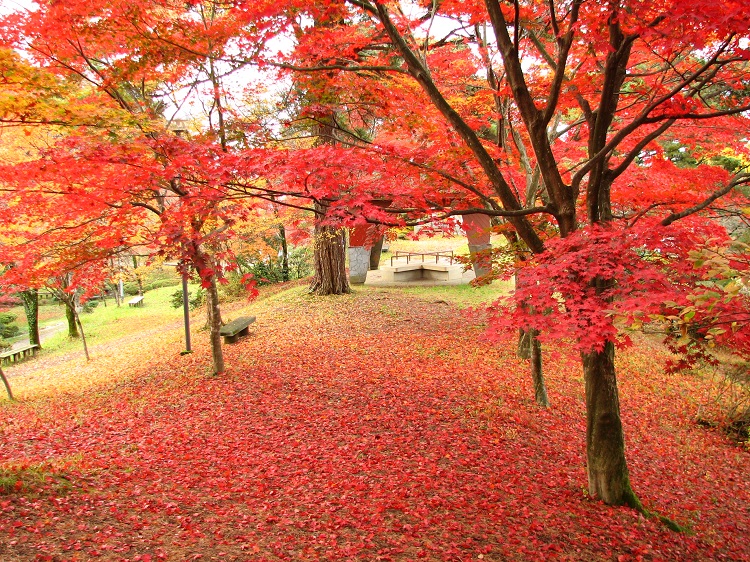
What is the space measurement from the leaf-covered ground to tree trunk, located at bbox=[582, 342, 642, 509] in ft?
0.60

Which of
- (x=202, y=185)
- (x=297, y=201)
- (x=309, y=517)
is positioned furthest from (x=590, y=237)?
(x=297, y=201)

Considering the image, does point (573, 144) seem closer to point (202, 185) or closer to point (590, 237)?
point (590, 237)

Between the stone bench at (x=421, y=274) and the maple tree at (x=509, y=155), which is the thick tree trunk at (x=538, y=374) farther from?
the stone bench at (x=421, y=274)

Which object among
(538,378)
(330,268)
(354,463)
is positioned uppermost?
(330,268)

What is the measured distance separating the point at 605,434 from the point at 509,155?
4.40 metres

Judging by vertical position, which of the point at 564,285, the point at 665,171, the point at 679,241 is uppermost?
the point at 665,171

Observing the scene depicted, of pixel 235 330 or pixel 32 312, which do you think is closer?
pixel 235 330

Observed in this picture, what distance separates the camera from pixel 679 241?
3.98m

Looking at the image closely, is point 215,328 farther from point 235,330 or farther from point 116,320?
point 116,320

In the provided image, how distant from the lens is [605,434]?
463 cm

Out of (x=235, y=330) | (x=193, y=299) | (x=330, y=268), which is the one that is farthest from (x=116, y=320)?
(x=235, y=330)

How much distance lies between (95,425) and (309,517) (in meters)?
4.21

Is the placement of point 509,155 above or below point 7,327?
above

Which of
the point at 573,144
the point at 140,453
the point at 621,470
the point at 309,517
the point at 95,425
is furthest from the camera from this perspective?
the point at 573,144
